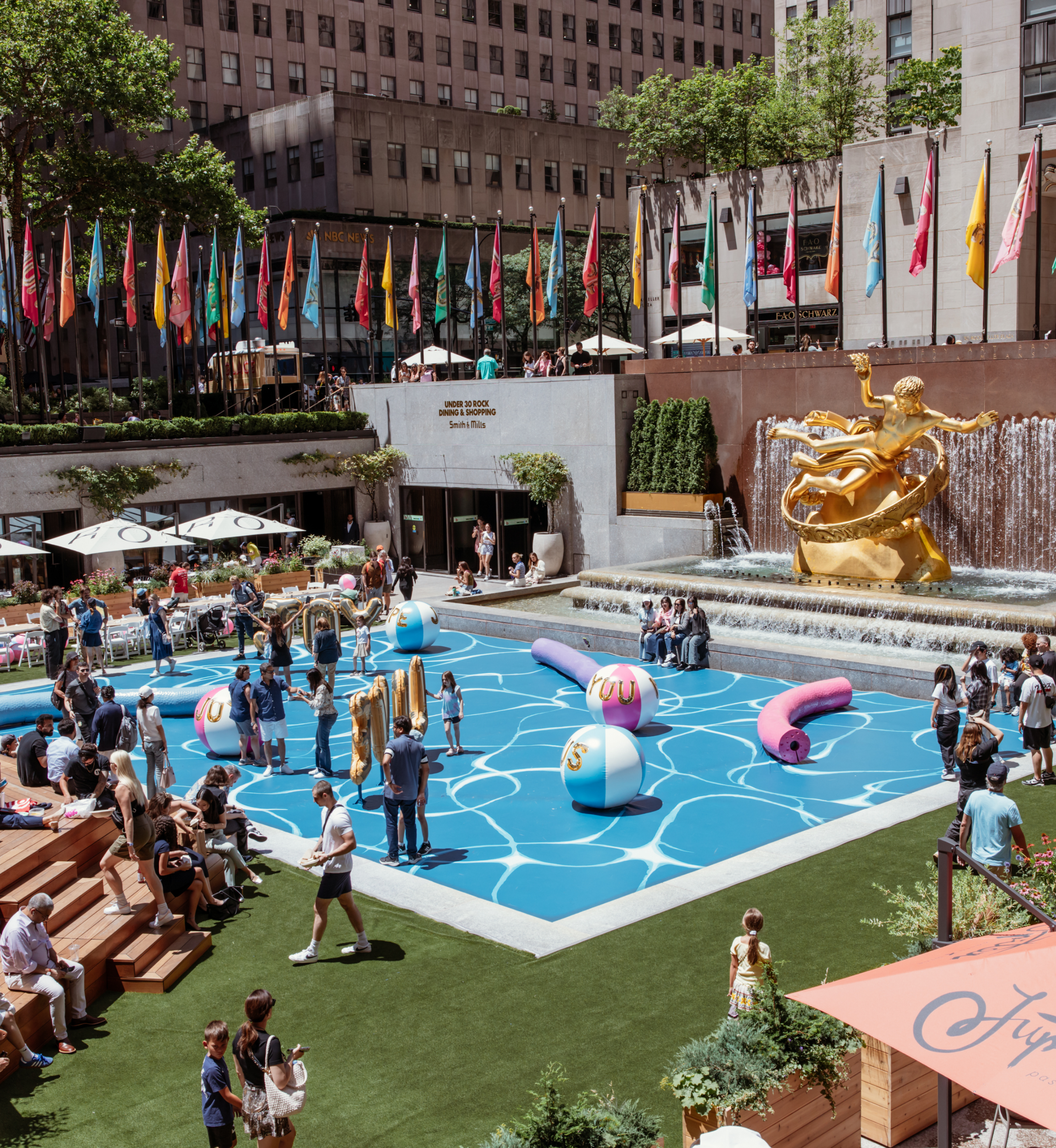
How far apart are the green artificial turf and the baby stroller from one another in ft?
51.1

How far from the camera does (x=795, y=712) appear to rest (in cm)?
1938

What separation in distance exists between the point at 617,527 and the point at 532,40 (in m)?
61.9

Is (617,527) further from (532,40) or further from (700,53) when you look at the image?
(700,53)

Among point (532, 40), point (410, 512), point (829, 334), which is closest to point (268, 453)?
point (410, 512)

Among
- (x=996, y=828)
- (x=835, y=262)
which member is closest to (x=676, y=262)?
(x=835, y=262)

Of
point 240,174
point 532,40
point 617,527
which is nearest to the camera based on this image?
point 617,527

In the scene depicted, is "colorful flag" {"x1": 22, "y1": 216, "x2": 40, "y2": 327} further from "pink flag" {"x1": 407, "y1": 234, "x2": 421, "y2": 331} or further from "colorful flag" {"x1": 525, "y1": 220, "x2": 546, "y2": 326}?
"colorful flag" {"x1": 525, "y1": 220, "x2": 546, "y2": 326}

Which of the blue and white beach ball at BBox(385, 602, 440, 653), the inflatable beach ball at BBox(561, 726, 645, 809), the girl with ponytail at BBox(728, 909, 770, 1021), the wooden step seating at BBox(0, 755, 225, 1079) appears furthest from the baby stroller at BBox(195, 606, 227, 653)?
the girl with ponytail at BBox(728, 909, 770, 1021)

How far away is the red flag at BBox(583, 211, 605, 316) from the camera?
34906 mm

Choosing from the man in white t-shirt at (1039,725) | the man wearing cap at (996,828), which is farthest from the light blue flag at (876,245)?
the man wearing cap at (996,828)

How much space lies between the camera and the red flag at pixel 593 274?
3491cm

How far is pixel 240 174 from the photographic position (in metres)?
71.1

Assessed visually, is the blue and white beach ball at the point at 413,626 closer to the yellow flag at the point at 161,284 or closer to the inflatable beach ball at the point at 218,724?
the inflatable beach ball at the point at 218,724

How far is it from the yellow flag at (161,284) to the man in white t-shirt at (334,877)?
2877 cm
